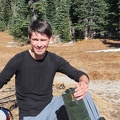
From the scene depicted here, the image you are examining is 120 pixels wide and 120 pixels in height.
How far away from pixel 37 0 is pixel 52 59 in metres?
35.9

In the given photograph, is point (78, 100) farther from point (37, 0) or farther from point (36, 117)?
point (37, 0)

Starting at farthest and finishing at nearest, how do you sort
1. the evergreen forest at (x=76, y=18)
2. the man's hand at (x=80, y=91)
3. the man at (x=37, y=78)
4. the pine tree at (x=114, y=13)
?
1. the evergreen forest at (x=76, y=18)
2. the pine tree at (x=114, y=13)
3. the man at (x=37, y=78)
4. the man's hand at (x=80, y=91)

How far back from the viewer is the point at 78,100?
2.65 meters

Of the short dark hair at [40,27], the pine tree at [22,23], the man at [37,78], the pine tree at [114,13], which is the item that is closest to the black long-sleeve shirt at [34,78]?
the man at [37,78]

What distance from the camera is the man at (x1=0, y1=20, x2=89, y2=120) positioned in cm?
302

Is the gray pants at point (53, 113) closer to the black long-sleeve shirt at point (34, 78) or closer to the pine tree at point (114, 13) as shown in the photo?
the black long-sleeve shirt at point (34, 78)

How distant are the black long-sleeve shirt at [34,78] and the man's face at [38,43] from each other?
0.10 metres

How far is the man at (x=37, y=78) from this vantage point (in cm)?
302

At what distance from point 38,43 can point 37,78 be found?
1.22 ft

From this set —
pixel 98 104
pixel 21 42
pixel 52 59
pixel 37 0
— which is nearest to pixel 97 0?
pixel 37 0

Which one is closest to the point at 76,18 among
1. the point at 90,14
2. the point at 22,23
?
the point at 90,14

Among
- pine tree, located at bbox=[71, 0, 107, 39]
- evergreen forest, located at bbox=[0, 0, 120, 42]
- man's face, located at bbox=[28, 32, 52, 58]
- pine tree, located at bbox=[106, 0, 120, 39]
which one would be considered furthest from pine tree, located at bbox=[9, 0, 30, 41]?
man's face, located at bbox=[28, 32, 52, 58]

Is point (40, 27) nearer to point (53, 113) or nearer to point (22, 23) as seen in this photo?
point (53, 113)

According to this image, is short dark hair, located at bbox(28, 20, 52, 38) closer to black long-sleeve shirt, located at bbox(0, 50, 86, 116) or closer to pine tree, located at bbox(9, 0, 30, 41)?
black long-sleeve shirt, located at bbox(0, 50, 86, 116)
